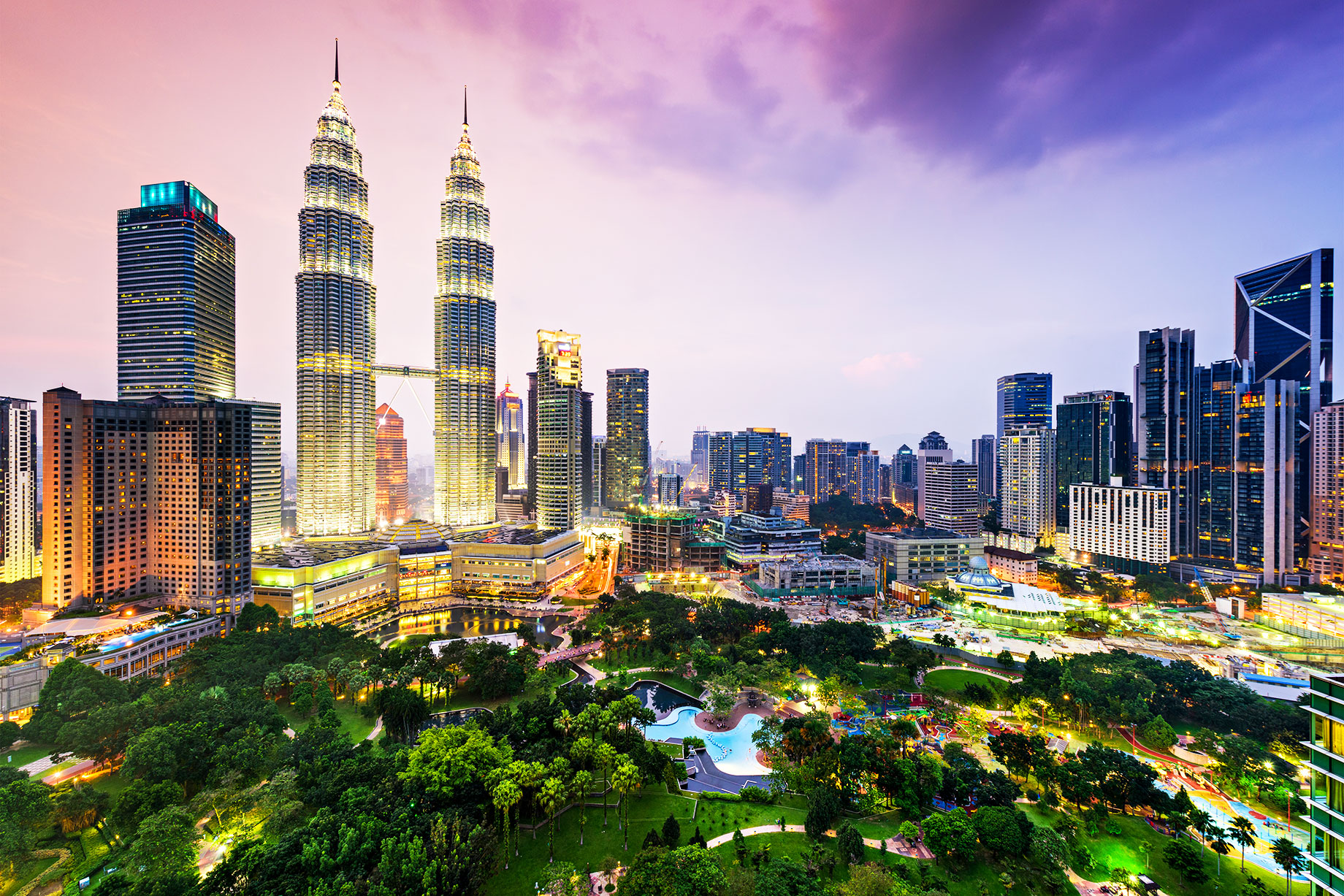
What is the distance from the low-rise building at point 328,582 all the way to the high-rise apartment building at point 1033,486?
113864 mm

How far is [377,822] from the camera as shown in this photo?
22000mm

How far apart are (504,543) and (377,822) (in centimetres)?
5578

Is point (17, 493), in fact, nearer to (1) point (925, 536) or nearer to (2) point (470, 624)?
(2) point (470, 624)

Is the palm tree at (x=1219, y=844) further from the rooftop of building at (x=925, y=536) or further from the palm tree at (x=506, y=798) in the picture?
the rooftop of building at (x=925, y=536)

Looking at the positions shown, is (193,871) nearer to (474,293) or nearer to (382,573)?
(382,573)

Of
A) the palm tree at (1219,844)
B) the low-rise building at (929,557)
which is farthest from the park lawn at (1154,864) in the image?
the low-rise building at (929,557)

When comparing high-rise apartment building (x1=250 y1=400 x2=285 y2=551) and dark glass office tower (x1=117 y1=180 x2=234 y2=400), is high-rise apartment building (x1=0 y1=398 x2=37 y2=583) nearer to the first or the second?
dark glass office tower (x1=117 y1=180 x2=234 y2=400)

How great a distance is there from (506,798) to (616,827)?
591 cm

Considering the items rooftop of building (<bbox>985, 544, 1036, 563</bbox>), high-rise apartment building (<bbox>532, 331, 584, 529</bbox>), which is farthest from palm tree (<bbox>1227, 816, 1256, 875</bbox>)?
high-rise apartment building (<bbox>532, 331, 584, 529</bbox>)

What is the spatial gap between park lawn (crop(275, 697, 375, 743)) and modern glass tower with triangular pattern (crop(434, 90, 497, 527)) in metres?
68.7

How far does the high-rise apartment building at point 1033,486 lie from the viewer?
107 metres

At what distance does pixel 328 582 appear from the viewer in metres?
61.3

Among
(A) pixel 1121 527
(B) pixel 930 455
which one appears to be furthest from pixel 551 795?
(B) pixel 930 455

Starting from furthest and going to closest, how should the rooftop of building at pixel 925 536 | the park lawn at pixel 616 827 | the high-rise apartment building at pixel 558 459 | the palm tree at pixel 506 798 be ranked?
→ the high-rise apartment building at pixel 558 459 < the rooftop of building at pixel 925 536 < the palm tree at pixel 506 798 < the park lawn at pixel 616 827
